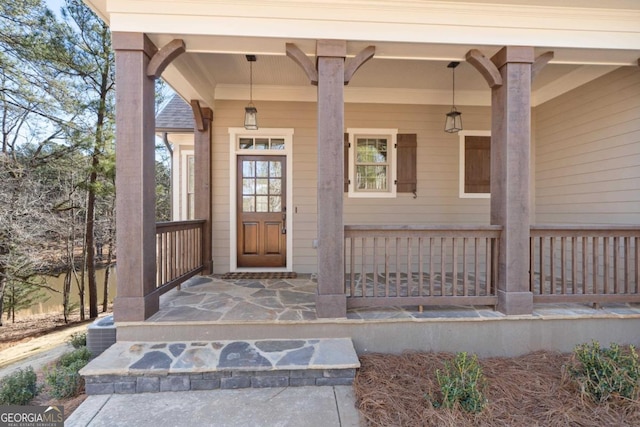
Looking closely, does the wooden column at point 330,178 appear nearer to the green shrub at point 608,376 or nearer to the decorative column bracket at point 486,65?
the decorative column bracket at point 486,65

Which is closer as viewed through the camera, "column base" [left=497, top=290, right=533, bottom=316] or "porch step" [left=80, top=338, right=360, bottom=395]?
"porch step" [left=80, top=338, right=360, bottom=395]

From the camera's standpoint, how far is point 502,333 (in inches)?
119

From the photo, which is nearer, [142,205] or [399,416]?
[399,416]

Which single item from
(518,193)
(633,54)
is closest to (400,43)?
(518,193)

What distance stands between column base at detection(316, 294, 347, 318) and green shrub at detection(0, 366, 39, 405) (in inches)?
96.7

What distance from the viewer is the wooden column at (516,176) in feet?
9.91

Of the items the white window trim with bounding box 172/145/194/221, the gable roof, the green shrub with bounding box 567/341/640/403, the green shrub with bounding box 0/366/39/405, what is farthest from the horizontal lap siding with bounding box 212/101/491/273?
the green shrub with bounding box 567/341/640/403

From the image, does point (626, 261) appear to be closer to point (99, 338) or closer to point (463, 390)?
point (463, 390)

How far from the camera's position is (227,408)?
2.22m

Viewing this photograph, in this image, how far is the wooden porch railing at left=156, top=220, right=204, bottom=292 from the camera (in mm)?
3309

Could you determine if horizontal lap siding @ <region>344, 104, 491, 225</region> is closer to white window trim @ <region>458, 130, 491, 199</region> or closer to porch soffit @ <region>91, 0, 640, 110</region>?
white window trim @ <region>458, 130, 491, 199</region>

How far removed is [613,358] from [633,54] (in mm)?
2978

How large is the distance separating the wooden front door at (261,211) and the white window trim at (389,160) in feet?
3.47

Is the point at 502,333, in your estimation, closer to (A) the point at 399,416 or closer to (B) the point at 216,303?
(A) the point at 399,416
